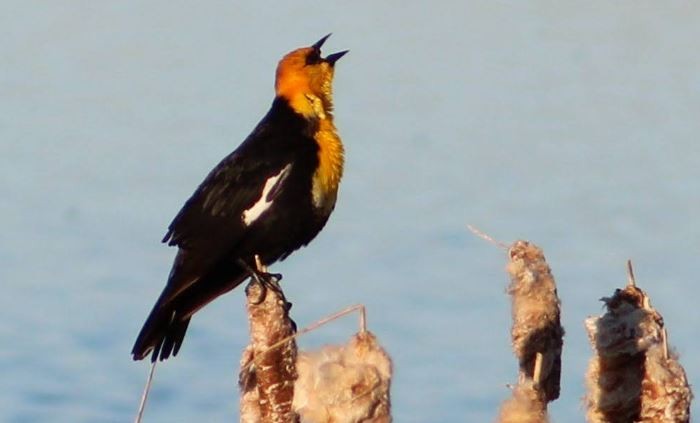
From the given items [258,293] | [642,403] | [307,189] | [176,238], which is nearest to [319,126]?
[307,189]

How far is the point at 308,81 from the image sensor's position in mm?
4238

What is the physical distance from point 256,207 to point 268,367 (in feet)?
4.49

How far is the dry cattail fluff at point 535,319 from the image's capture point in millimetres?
2420

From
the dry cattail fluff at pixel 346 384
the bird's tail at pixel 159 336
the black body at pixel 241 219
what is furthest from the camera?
the black body at pixel 241 219

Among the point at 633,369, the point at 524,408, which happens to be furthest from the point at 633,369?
the point at 524,408

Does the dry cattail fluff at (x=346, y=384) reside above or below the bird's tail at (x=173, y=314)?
below

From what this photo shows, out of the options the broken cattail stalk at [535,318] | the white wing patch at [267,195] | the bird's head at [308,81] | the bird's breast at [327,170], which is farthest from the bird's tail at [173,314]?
the broken cattail stalk at [535,318]

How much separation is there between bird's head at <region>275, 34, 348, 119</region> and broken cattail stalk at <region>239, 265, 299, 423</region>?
1.49 meters

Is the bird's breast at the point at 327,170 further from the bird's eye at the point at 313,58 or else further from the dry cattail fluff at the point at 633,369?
the dry cattail fluff at the point at 633,369

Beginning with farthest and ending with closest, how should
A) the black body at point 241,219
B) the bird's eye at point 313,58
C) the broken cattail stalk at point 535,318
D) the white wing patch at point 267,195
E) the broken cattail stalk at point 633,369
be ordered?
the bird's eye at point 313,58
the white wing patch at point 267,195
the black body at point 241,219
the broken cattail stalk at point 535,318
the broken cattail stalk at point 633,369

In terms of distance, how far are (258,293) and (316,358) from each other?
1.97ft

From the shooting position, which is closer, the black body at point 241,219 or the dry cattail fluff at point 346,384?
the dry cattail fluff at point 346,384

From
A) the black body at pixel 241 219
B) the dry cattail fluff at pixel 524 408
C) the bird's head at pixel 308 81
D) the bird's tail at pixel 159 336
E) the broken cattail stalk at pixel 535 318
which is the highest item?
the bird's head at pixel 308 81

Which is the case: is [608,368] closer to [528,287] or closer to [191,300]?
[528,287]
